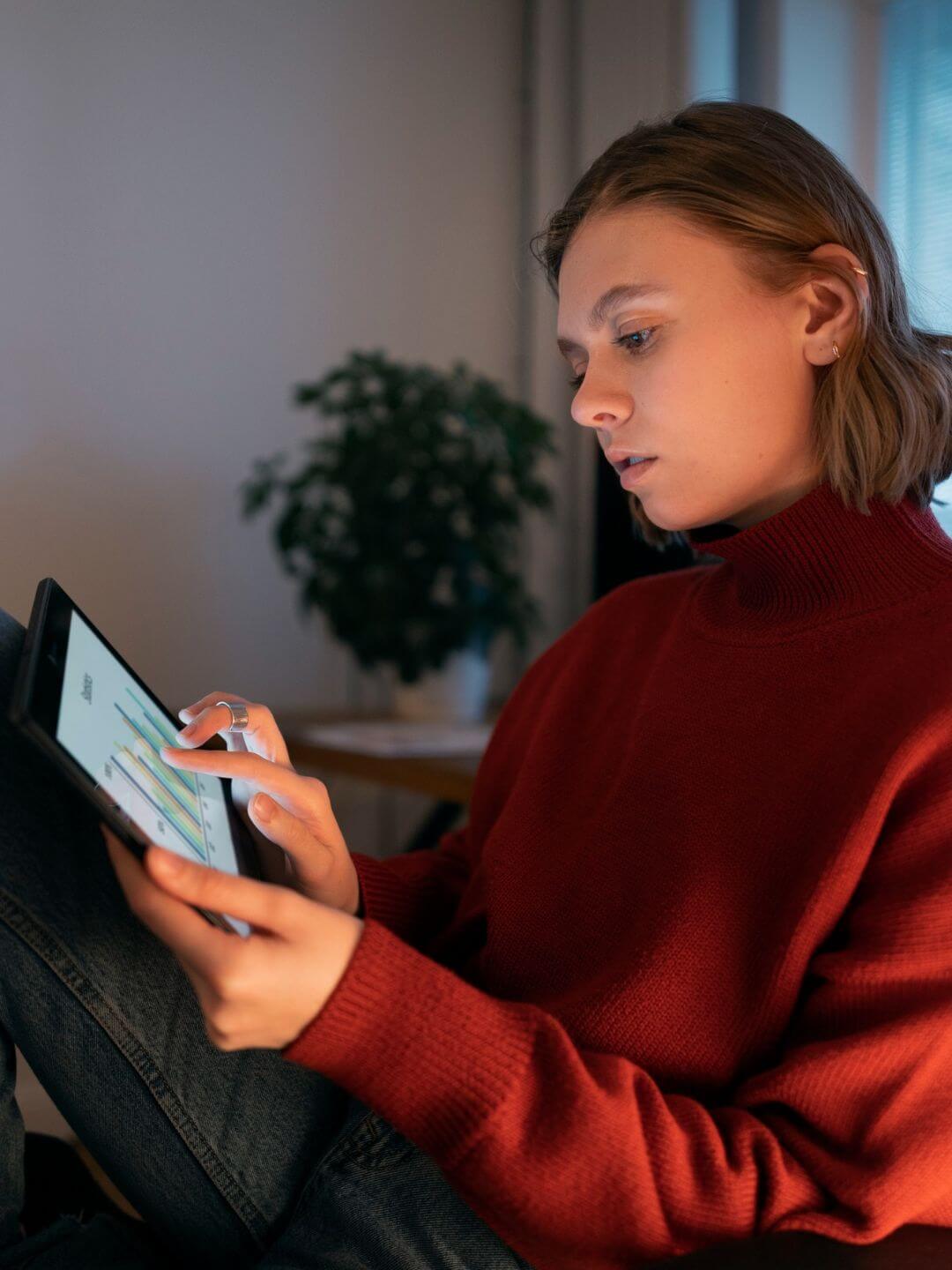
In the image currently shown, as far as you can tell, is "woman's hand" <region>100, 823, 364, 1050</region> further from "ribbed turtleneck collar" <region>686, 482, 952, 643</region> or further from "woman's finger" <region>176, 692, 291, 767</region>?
"ribbed turtleneck collar" <region>686, 482, 952, 643</region>

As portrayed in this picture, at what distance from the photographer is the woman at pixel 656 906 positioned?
2.10 feet

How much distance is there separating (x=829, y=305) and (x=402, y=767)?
41.0 inches

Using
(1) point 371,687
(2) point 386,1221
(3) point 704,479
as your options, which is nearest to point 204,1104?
(2) point 386,1221

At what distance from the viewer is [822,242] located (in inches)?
35.1

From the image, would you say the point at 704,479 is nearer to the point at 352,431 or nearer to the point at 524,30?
the point at 352,431

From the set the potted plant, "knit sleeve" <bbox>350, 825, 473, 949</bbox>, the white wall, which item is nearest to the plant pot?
the potted plant

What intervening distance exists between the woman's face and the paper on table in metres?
0.99

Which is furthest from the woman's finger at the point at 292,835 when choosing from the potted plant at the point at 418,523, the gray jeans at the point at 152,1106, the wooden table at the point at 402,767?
the potted plant at the point at 418,523

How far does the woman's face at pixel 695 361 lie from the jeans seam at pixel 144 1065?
20.2 inches

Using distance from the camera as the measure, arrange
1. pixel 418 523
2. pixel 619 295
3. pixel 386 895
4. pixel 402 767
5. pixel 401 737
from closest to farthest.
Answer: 1. pixel 619 295
2. pixel 386 895
3. pixel 402 767
4. pixel 401 737
5. pixel 418 523

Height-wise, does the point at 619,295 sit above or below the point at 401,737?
above

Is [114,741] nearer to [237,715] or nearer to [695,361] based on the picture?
[237,715]

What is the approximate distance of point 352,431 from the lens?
201cm

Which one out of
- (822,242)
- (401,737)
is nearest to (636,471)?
(822,242)
